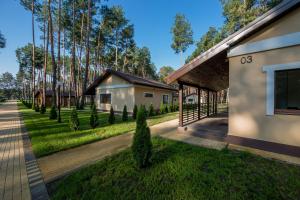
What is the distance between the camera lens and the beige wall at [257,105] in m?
4.01

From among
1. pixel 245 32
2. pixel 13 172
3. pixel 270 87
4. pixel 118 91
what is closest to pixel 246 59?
pixel 245 32

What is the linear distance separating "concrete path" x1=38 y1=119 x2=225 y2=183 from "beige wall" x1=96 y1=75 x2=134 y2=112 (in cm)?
747

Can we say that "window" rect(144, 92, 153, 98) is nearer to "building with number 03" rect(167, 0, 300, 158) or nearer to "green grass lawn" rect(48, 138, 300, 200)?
"building with number 03" rect(167, 0, 300, 158)

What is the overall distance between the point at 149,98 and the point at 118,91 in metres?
3.21

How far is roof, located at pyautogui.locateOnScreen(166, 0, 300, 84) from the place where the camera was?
3.91 metres

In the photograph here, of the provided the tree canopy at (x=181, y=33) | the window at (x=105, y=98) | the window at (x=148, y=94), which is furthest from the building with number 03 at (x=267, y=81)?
the tree canopy at (x=181, y=33)

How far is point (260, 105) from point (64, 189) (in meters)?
5.48

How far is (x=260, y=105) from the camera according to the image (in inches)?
175

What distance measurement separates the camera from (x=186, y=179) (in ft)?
9.83

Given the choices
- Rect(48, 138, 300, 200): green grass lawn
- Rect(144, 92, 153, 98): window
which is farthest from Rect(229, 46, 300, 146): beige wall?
Rect(144, 92, 153, 98): window

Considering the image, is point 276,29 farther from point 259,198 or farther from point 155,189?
point 155,189

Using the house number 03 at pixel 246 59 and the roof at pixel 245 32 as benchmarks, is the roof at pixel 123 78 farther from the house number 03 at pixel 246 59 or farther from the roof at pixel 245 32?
the house number 03 at pixel 246 59

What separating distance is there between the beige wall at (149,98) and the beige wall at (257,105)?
30.9 feet

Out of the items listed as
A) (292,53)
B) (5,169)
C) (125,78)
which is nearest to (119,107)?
(125,78)
